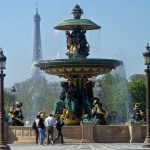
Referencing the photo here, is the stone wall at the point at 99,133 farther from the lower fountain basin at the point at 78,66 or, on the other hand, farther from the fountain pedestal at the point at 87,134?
the lower fountain basin at the point at 78,66

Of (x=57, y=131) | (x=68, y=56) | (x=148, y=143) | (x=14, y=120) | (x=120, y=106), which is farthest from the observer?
(x=120, y=106)

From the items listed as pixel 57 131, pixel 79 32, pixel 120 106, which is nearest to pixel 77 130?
pixel 57 131

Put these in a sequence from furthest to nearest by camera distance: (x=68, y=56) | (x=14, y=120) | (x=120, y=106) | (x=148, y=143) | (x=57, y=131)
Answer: (x=120, y=106), (x=68, y=56), (x=14, y=120), (x=57, y=131), (x=148, y=143)

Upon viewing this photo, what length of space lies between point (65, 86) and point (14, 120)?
4137mm

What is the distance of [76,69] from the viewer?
1844 inches

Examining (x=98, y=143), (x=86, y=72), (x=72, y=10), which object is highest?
(x=72, y=10)

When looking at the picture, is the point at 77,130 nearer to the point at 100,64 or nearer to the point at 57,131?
the point at 57,131

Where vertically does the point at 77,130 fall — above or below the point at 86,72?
below

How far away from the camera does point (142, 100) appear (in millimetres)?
97938

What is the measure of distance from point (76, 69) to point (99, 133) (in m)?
6.24

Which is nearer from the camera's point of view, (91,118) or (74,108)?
(91,118)

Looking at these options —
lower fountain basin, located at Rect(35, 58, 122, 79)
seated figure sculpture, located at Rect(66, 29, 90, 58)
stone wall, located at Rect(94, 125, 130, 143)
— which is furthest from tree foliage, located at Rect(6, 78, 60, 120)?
stone wall, located at Rect(94, 125, 130, 143)

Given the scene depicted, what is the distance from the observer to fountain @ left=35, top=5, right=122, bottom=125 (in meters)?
46.4

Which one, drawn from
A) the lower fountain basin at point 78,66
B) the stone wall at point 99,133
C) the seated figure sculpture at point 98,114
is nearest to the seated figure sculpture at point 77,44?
the lower fountain basin at point 78,66
